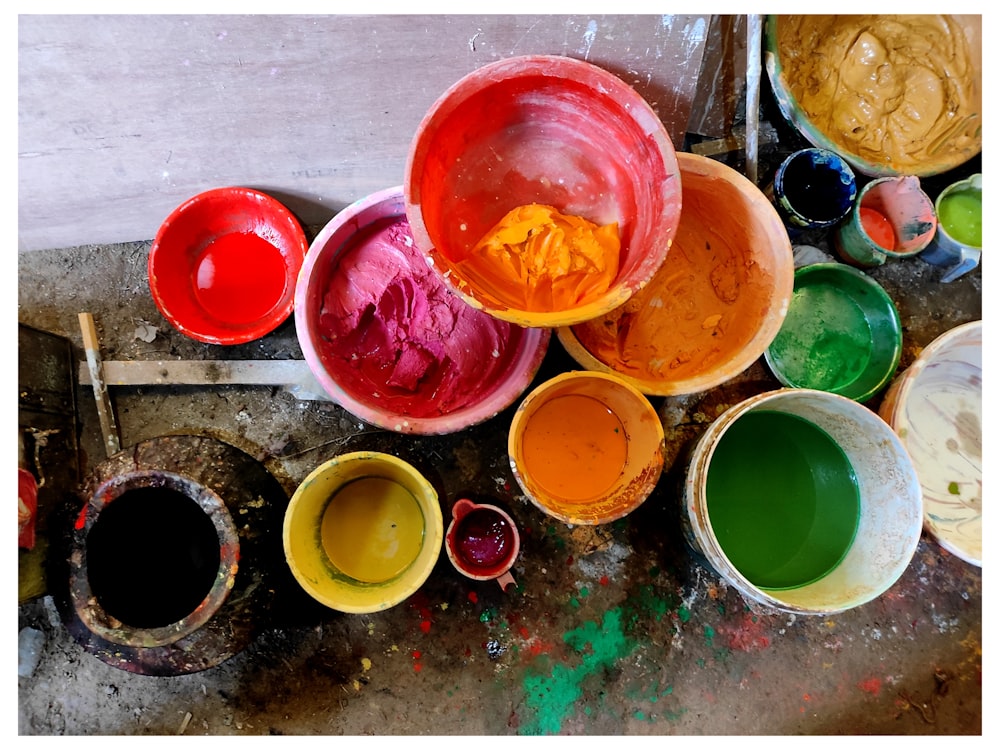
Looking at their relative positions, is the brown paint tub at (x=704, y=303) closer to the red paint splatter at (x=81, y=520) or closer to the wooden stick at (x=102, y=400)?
the red paint splatter at (x=81, y=520)

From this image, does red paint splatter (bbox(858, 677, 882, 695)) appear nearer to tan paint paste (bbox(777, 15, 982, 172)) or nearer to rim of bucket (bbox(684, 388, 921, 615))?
rim of bucket (bbox(684, 388, 921, 615))

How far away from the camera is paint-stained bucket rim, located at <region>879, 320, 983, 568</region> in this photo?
77.0 inches

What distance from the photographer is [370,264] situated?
1942 mm

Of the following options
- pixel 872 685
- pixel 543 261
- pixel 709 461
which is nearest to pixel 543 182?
pixel 543 261

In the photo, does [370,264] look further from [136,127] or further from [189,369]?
[136,127]

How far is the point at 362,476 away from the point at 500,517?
52 centimetres

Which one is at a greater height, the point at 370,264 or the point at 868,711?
the point at 370,264

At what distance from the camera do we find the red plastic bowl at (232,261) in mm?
2064

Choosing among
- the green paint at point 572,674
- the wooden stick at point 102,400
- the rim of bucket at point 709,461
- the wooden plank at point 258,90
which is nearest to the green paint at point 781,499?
the rim of bucket at point 709,461

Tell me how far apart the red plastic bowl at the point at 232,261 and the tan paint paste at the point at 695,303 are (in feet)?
3.80

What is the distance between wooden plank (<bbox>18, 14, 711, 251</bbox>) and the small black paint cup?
45 cm

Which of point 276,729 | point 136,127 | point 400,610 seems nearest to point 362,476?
point 400,610

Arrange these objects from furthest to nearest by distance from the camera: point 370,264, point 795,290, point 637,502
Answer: point 795,290
point 370,264
point 637,502

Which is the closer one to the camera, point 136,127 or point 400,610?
point 136,127
